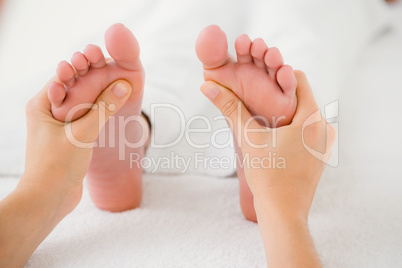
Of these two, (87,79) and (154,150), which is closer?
(87,79)

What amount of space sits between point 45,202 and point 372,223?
21.8 inches

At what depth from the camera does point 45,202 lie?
2.16 ft

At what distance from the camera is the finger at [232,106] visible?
0.74 m

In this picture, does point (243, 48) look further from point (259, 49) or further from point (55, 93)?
point (55, 93)

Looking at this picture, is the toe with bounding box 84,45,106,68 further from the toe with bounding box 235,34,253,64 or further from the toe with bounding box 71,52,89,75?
the toe with bounding box 235,34,253,64

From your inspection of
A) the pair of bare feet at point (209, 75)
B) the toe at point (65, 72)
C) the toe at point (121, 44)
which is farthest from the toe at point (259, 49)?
the toe at point (65, 72)

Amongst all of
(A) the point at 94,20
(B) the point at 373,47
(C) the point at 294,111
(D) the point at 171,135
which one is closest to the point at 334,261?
(C) the point at 294,111

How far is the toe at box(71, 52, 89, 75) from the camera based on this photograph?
0.73 metres

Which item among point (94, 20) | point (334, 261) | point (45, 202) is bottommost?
point (334, 261)

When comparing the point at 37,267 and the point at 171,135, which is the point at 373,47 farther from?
the point at 37,267

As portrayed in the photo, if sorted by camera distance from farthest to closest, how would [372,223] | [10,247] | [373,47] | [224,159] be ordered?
[373,47], [224,159], [372,223], [10,247]

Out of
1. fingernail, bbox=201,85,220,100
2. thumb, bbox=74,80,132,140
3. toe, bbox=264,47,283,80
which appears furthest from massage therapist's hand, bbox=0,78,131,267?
toe, bbox=264,47,283,80

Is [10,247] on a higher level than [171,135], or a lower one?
lower

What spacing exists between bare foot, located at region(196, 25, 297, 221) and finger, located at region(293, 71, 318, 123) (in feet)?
0.04
